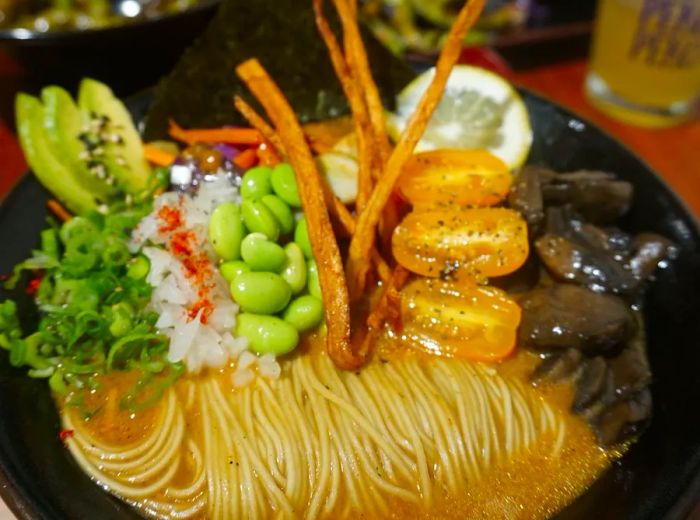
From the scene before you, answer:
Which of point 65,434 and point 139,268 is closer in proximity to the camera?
point 65,434

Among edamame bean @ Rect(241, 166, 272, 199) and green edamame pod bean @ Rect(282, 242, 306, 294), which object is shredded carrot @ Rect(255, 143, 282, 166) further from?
green edamame pod bean @ Rect(282, 242, 306, 294)

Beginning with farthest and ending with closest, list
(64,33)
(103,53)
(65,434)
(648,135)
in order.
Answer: (648,135) → (103,53) → (64,33) → (65,434)

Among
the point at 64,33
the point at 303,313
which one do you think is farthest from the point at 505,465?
the point at 64,33

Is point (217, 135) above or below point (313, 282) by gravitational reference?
above

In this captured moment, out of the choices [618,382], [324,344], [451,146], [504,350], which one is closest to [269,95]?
[451,146]

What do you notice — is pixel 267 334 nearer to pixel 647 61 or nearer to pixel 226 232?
pixel 226 232

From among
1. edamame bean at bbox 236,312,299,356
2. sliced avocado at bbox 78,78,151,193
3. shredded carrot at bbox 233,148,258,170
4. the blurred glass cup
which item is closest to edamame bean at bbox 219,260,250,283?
edamame bean at bbox 236,312,299,356
